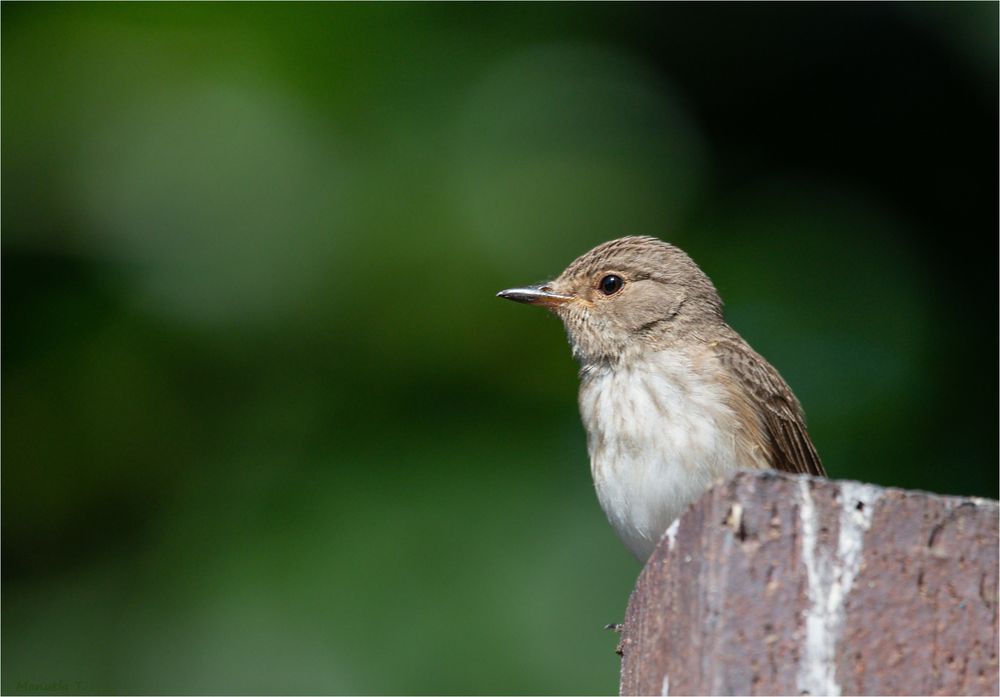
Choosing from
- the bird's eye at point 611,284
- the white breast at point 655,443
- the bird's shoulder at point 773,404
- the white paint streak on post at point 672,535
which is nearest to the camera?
the white paint streak on post at point 672,535

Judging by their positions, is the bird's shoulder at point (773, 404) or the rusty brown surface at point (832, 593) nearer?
the rusty brown surface at point (832, 593)

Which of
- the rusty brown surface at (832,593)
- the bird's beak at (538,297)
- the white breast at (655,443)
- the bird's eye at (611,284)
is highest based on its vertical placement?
the bird's eye at (611,284)

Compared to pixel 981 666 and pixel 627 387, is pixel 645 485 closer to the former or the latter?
pixel 627 387

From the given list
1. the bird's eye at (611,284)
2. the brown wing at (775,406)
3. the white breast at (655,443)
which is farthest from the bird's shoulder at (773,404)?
the bird's eye at (611,284)

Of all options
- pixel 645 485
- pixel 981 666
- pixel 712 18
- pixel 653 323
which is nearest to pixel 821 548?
pixel 981 666

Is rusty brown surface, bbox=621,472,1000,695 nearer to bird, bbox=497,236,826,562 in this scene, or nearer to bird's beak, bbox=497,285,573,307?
bird, bbox=497,236,826,562

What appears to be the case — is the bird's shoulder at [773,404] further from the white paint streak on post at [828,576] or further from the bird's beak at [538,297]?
the white paint streak on post at [828,576]

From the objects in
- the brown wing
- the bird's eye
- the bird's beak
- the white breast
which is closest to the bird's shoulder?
the brown wing

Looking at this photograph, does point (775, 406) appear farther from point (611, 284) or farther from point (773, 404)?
point (611, 284)
